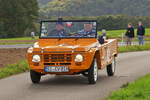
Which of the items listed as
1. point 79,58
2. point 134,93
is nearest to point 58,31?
point 79,58

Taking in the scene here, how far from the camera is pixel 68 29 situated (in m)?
13.1

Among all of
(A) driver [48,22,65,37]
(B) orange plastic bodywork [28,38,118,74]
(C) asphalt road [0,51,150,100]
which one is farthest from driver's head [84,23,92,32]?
(C) asphalt road [0,51,150,100]

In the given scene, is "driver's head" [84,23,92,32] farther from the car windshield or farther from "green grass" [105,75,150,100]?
"green grass" [105,75,150,100]

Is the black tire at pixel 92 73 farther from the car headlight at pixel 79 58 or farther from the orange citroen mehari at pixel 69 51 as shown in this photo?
the car headlight at pixel 79 58

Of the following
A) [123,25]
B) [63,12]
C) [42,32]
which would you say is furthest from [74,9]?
[42,32]

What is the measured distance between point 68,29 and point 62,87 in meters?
2.32

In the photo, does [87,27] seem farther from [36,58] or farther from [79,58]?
[36,58]

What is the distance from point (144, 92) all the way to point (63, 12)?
514ft

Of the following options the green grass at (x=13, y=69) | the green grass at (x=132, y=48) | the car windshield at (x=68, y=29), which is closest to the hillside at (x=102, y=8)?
the green grass at (x=132, y=48)

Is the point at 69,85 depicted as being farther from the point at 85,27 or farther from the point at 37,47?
the point at 85,27

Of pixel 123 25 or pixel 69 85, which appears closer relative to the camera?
pixel 69 85

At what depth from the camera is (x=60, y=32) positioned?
13.1 meters

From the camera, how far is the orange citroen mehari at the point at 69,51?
37.5 ft

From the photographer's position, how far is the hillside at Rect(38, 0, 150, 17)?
157 metres
